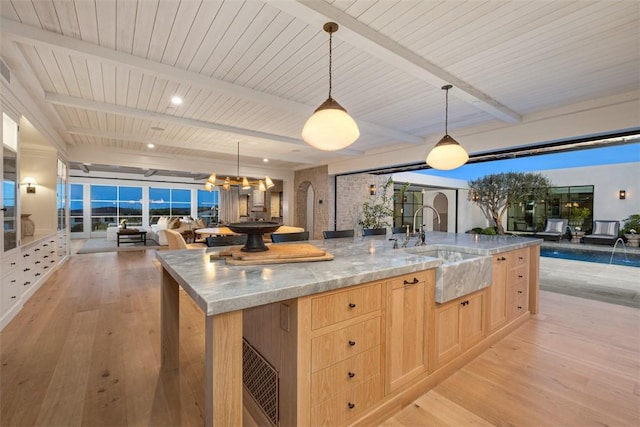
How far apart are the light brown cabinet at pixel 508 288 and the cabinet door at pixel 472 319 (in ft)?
0.53

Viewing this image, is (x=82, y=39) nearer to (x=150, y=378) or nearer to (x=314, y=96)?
(x=314, y=96)

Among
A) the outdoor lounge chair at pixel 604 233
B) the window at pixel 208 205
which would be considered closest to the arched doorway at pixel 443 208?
the outdoor lounge chair at pixel 604 233

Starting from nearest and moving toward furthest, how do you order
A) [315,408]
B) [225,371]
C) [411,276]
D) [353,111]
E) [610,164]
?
[225,371] < [315,408] < [411,276] < [353,111] < [610,164]

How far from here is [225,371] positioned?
3.57 ft

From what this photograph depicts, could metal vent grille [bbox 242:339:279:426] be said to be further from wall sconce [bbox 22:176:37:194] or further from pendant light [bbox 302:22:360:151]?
wall sconce [bbox 22:176:37:194]

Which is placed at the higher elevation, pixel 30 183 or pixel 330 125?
pixel 330 125

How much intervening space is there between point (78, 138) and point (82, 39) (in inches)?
180

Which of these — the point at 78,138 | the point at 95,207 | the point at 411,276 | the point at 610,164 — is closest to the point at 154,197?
the point at 95,207

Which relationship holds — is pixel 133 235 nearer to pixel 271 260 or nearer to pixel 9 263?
pixel 9 263

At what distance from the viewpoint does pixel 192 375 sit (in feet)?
7.00

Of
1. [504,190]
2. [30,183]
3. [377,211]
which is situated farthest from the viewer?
[504,190]

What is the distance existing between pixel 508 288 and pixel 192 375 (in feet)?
9.97

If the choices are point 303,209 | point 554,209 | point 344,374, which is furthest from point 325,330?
Result: point 554,209

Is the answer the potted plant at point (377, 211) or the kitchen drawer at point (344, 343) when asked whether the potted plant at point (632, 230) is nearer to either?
the potted plant at point (377, 211)
